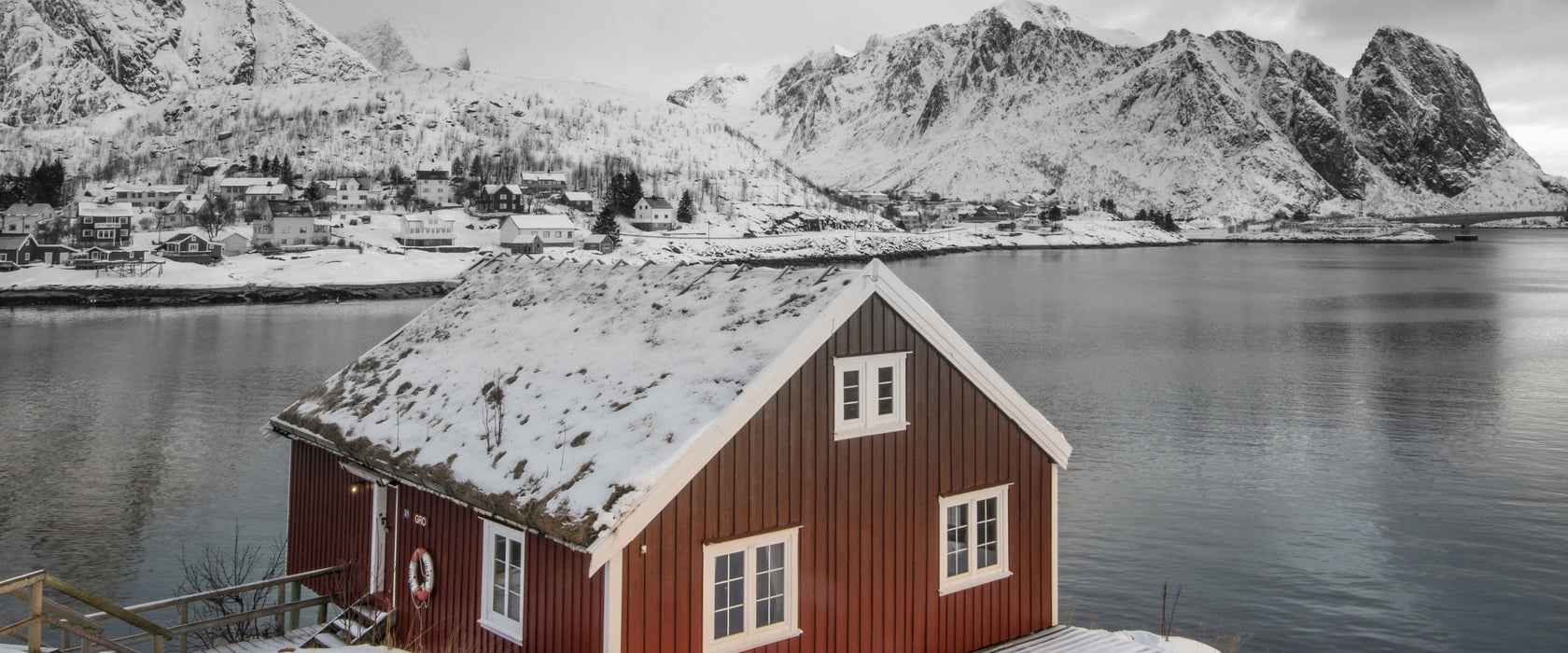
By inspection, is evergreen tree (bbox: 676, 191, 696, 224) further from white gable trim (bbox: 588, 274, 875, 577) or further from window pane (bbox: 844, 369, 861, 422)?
white gable trim (bbox: 588, 274, 875, 577)

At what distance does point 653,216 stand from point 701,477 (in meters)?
131

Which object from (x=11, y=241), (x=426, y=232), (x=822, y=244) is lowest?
(x=11, y=241)

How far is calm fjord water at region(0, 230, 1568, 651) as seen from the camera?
18188mm

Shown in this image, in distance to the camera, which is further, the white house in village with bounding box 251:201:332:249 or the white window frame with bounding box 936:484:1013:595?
the white house in village with bounding box 251:201:332:249

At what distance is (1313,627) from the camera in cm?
1677

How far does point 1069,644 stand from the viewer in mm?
12219

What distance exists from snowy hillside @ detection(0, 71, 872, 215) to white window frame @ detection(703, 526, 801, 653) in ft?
488

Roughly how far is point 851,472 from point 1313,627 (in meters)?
10.0

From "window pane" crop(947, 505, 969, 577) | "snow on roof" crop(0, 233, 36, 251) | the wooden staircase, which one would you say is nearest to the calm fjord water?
"window pane" crop(947, 505, 969, 577)

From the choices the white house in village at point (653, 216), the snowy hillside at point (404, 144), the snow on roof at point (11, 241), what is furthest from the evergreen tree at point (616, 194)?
the snow on roof at point (11, 241)

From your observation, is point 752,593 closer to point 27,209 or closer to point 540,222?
point 540,222

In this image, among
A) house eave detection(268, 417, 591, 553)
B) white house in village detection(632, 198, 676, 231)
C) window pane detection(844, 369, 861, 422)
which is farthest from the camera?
white house in village detection(632, 198, 676, 231)

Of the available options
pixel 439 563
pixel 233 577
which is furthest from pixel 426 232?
pixel 439 563

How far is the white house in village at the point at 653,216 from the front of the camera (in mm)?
138125
